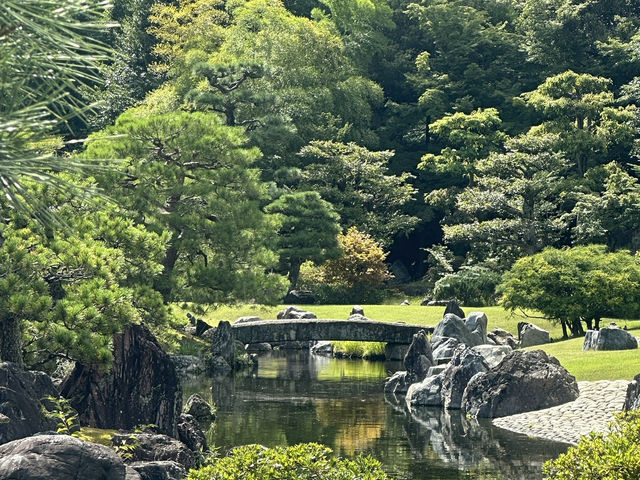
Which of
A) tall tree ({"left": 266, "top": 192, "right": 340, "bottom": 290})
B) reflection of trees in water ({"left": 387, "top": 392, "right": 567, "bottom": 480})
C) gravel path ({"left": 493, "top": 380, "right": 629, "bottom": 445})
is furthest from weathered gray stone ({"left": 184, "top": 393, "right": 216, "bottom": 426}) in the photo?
tall tree ({"left": 266, "top": 192, "right": 340, "bottom": 290})

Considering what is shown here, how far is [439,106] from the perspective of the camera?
57.5m

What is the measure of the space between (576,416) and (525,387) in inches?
74.1

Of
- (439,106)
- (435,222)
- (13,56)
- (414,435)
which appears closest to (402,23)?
(439,106)

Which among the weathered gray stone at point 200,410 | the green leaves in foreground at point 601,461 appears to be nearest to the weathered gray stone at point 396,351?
the weathered gray stone at point 200,410

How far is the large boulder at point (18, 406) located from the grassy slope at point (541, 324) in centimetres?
786

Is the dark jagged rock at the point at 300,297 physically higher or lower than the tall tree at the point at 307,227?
lower

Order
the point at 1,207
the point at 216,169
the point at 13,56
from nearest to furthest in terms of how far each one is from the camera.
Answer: the point at 13,56 < the point at 1,207 < the point at 216,169

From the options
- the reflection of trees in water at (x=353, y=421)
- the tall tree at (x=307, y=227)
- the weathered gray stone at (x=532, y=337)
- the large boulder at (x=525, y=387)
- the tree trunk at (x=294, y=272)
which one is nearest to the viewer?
the reflection of trees in water at (x=353, y=421)

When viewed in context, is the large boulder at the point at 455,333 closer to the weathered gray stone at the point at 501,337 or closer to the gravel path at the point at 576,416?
the weathered gray stone at the point at 501,337

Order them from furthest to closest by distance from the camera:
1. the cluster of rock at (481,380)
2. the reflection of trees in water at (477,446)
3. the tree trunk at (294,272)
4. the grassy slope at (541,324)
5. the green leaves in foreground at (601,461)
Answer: the tree trunk at (294,272), the grassy slope at (541,324), the cluster of rock at (481,380), the reflection of trees in water at (477,446), the green leaves in foreground at (601,461)

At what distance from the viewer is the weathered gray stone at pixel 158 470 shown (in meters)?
14.6

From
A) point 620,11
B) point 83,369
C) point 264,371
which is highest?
point 620,11

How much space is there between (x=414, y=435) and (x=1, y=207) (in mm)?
9773

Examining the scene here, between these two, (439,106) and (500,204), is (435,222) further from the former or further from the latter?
(500,204)
